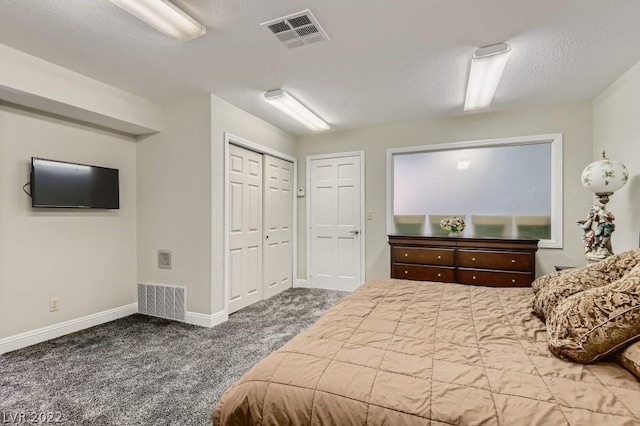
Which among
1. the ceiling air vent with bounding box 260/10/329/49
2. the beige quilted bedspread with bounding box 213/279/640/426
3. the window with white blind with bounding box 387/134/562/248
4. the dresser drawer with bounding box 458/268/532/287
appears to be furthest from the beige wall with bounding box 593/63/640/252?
the ceiling air vent with bounding box 260/10/329/49

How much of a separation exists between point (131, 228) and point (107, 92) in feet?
5.18

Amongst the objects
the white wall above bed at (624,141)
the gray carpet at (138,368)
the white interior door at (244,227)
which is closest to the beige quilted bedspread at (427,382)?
the gray carpet at (138,368)

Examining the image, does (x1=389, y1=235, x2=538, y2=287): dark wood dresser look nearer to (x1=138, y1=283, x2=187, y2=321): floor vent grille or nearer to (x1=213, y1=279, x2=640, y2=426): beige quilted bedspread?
(x1=213, y1=279, x2=640, y2=426): beige quilted bedspread

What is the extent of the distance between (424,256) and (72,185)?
3.98 metres

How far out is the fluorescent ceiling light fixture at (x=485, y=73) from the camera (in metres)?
2.39

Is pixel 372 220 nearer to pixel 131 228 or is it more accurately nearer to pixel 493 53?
pixel 493 53

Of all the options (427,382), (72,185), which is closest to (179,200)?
(72,185)

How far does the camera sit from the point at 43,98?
264 cm

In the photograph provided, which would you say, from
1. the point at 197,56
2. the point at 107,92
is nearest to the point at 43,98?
the point at 107,92

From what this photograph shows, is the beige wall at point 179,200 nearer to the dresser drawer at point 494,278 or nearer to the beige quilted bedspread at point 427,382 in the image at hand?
the beige quilted bedspread at point 427,382

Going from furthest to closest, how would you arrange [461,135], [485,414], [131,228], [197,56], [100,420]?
1. [461,135]
2. [131,228]
3. [197,56]
4. [100,420]
5. [485,414]

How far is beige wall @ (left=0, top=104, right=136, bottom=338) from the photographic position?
274 centimetres

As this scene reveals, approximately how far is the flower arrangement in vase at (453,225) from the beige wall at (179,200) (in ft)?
9.86

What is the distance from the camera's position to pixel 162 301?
3594 mm
